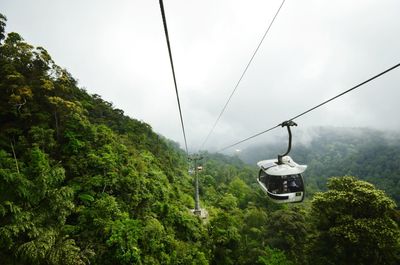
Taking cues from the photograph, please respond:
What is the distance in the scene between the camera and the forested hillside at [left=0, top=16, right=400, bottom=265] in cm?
807

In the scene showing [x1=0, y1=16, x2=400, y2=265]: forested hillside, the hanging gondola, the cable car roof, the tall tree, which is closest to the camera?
the cable car roof

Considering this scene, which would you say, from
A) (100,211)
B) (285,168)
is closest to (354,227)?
(285,168)

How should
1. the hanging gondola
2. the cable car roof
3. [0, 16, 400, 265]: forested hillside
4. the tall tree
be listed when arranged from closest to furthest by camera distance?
the cable car roof
the hanging gondola
[0, 16, 400, 265]: forested hillside
the tall tree

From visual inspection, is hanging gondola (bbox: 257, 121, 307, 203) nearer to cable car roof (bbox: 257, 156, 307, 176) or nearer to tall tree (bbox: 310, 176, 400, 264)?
cable car roof (bbox: 257, 156, 307, 176)

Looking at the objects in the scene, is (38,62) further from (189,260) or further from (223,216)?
(223,216)

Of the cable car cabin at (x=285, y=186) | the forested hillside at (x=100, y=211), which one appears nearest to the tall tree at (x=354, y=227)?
the forested hillside at (x=100, y=211)

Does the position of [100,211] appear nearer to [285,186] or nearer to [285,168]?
[285,186]

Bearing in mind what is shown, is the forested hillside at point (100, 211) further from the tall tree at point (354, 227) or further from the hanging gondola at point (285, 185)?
the hanging gondola at point (285, 185)

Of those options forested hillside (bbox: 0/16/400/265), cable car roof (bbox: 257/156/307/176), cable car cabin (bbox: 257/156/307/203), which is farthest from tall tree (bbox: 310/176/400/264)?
cable car roof (bbox: 257/156/307/176)

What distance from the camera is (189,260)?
12625mm

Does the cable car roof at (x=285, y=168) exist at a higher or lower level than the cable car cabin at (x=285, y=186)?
higher

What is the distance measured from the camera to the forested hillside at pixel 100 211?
26.5 feet

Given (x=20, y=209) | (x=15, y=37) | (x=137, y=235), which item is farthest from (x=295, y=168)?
(x=15, y=37)

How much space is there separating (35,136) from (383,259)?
2121cm
